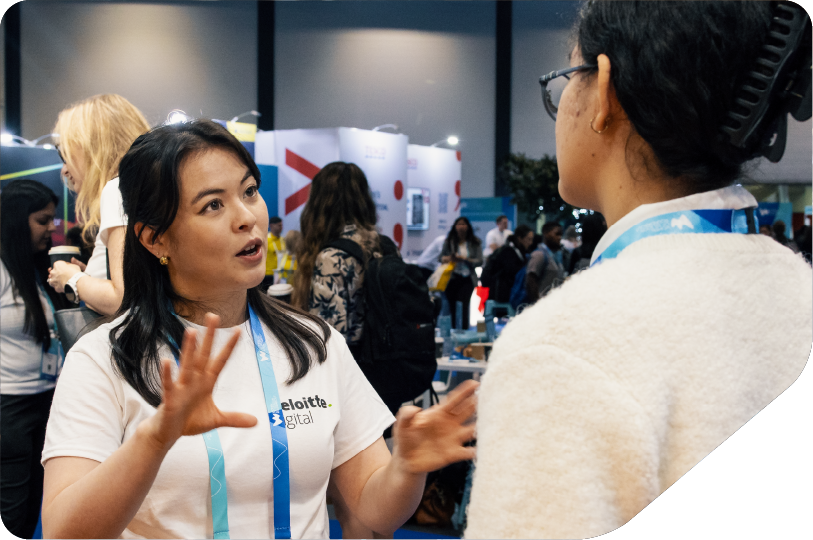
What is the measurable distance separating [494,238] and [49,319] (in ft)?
23.5

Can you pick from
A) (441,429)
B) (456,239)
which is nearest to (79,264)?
(441,429)

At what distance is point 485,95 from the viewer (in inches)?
370

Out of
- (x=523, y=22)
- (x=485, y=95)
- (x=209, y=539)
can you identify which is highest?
(x=485, y=95)

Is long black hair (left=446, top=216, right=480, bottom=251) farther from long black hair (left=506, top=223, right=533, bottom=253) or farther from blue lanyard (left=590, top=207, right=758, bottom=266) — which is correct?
blue lanyard (left=590, top=207, right=758, bottom=266)

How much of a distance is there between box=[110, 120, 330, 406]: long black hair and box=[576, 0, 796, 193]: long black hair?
49cm

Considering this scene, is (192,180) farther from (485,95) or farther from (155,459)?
(485,95)

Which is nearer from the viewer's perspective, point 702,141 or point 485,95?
point 702,141

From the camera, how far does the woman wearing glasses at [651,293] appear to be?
0.46 meters

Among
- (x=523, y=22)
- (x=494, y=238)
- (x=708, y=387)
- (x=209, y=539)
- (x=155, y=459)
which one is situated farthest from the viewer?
(x=494, y=238)

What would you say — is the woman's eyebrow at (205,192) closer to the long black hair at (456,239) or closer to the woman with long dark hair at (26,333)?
the woman with long dark hair at (26,333)

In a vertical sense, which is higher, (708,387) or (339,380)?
(708,387)

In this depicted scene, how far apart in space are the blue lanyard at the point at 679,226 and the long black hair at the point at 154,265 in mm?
485

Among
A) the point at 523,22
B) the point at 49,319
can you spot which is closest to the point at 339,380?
the point at 49,319

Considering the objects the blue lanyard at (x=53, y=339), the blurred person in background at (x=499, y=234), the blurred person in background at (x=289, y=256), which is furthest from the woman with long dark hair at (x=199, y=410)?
the blurred person in background at (x=499, y=234)
